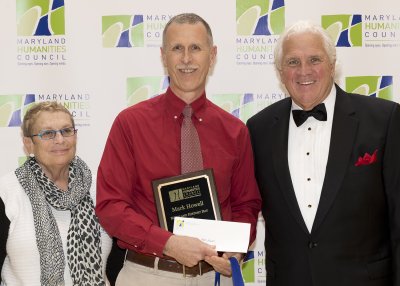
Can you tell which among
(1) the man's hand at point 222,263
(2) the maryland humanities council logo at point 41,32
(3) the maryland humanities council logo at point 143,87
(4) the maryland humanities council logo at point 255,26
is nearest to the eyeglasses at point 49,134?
(1) the man's hand at point 222,263

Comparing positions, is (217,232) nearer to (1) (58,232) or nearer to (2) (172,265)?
(2) (172,265)

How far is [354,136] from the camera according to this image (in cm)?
328

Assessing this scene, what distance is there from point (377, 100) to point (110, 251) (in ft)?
6.31

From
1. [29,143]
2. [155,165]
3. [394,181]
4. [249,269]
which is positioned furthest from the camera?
[249,269]

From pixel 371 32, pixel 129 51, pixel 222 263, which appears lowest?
pixel 222 263

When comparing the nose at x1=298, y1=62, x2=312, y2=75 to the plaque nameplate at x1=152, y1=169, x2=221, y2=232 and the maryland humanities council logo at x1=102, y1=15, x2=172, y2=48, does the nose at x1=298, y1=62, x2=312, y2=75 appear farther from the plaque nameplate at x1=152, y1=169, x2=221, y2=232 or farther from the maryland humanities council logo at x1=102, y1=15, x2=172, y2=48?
the maryland humanities council logo at x1=102, y1=15, x2=172, y2=48

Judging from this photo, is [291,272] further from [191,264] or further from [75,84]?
[75,84]

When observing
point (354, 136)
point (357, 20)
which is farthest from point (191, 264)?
point (357, 20)

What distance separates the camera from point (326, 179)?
325 centimetres

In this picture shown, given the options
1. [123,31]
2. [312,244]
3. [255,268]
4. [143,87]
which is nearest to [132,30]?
[123,31]

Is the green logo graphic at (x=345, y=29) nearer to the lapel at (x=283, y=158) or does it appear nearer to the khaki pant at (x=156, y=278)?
the lapel at (x=283, y=158)

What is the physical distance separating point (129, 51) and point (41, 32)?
0.74m

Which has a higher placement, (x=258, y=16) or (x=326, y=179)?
(x=258, y=16)

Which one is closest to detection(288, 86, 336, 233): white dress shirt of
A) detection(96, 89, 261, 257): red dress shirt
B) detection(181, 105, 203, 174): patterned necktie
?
detection(96, 89, 261, 257): red dress shirt
